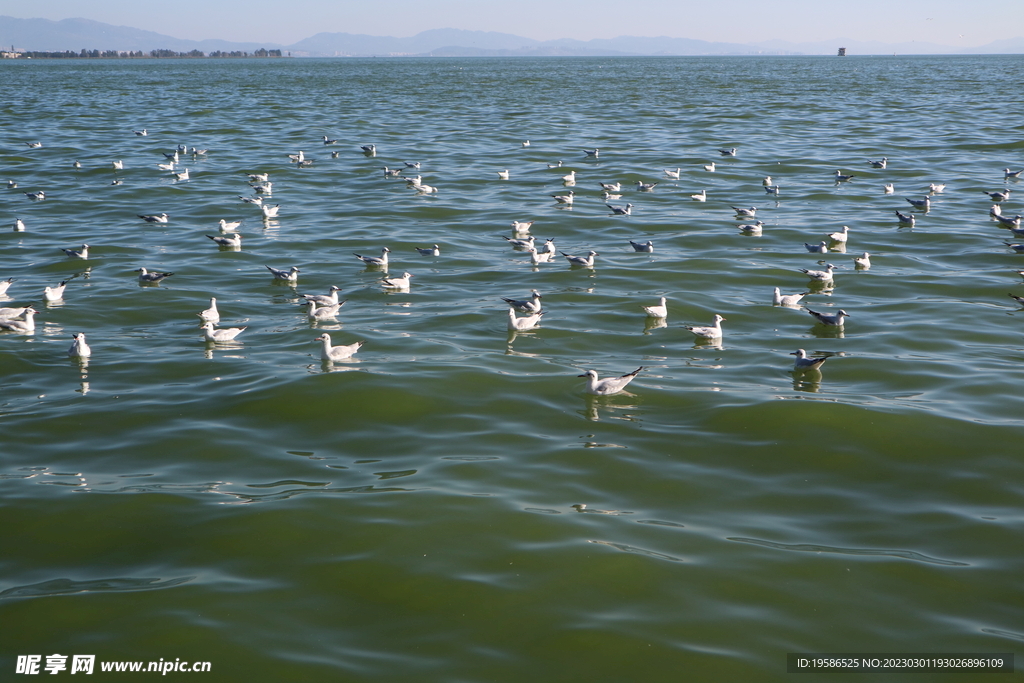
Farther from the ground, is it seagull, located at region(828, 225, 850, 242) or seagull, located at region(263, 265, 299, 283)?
seagull, located at region(828, 225, 850, 242)

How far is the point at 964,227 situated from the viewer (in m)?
28.9

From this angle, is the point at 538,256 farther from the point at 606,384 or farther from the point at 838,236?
the point at 606,384

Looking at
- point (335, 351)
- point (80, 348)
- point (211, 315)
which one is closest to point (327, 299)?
point (211, 315)

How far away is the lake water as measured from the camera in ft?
31.1

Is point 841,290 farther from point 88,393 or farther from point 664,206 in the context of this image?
point 88,393

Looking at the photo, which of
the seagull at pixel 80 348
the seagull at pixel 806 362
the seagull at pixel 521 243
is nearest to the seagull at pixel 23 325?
the seagull at pixel 80 348

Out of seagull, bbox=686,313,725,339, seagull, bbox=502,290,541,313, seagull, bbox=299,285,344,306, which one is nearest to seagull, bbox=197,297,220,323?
seagull, bbox=299,285,344,306

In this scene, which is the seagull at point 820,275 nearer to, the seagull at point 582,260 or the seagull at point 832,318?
the seagull at point 832,318

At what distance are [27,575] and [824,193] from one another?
32.1m

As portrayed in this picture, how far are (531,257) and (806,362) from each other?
35.7 ft

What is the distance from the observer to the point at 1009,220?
28.0 meters

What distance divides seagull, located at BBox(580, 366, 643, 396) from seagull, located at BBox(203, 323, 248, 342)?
25.6ft

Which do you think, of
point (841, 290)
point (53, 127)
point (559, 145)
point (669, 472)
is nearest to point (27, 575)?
point (669, 472)

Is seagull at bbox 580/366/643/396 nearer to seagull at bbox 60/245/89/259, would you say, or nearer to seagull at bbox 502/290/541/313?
seagull at bbox 502/290/541/313
